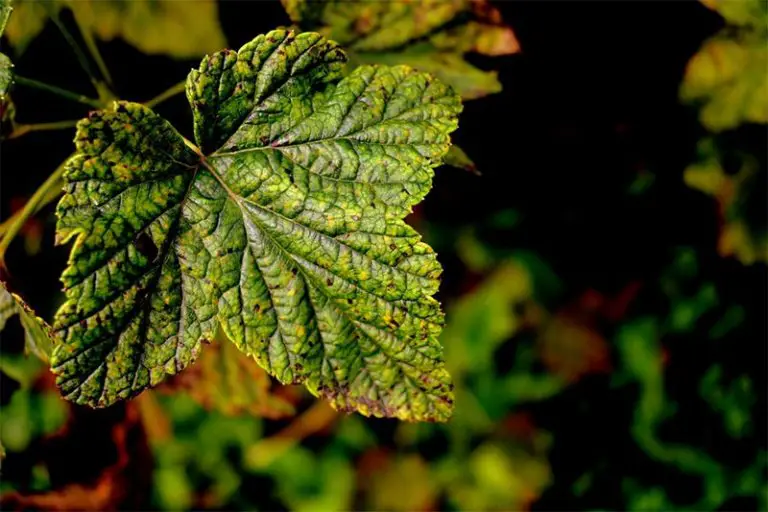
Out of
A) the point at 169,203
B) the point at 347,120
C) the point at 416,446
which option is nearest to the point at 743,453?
the point at 416,446

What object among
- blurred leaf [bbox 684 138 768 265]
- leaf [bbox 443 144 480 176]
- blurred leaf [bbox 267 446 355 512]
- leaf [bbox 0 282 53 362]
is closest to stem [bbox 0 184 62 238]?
leaf [bbox 0 282 53 362]

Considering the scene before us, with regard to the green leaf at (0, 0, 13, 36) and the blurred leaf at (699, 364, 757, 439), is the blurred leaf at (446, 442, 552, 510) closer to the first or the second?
the blurred leaf at (699, 364, 757, 439)

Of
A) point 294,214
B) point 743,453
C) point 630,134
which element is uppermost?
point 294,214

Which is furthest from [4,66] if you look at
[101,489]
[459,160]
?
[101,489]

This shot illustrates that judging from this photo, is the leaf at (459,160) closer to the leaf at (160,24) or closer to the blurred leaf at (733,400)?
the leaf at (160,24)

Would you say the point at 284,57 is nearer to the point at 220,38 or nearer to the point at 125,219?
the point at 125,219

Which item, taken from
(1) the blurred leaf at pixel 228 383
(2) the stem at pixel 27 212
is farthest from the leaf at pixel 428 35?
(1) the blurred leaf at pixel 228 383
